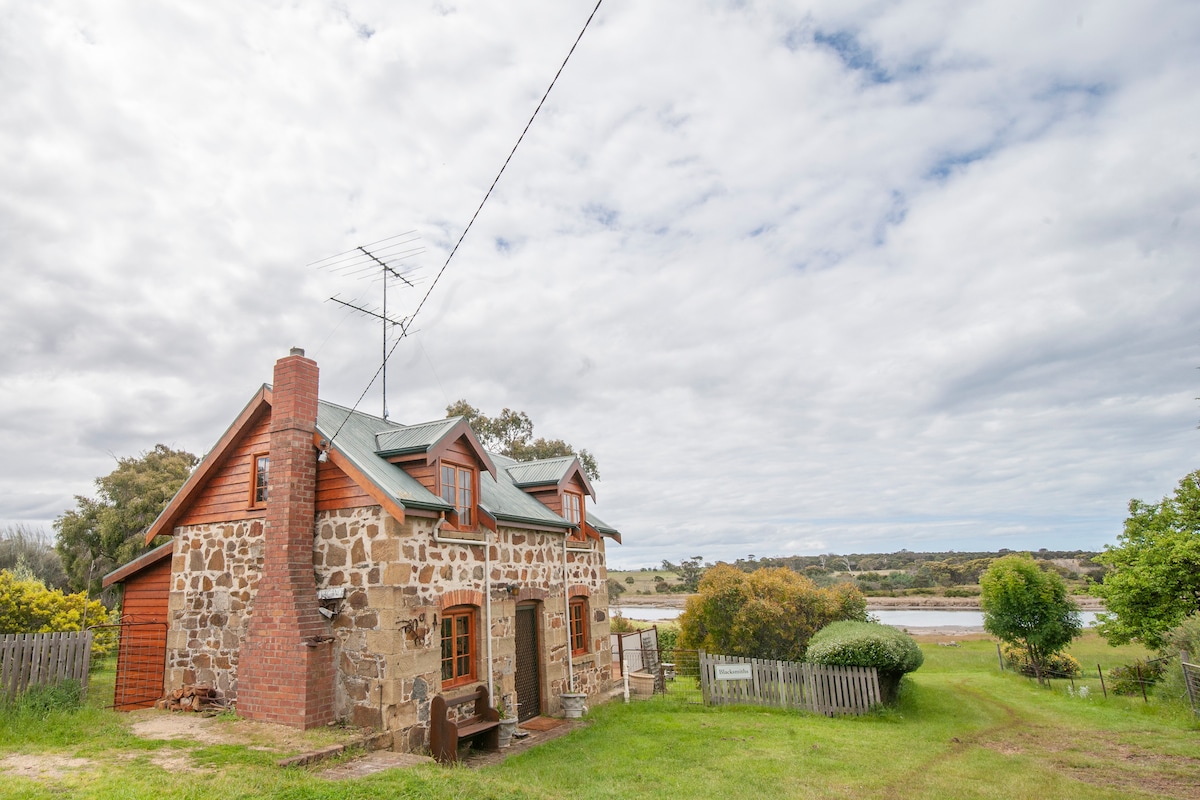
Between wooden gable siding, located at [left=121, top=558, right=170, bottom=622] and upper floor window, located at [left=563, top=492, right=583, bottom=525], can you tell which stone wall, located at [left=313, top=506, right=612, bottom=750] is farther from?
wooden gable siding, located at [left=121, top=558, right=170, bottom=622]

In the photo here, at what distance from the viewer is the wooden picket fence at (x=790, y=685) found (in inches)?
655

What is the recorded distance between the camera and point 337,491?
1177cm

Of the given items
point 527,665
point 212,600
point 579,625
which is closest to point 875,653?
point 579,625

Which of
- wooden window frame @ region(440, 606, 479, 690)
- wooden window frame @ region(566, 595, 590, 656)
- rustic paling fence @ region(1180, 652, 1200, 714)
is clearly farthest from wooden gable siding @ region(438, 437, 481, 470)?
rustic paling fence @ region(1180, 652, 1200, 714)

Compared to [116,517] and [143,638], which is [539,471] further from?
[116,517]

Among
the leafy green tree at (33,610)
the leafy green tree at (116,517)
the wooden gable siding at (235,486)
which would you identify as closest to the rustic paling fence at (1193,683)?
the wooden gable siding at (235,486)

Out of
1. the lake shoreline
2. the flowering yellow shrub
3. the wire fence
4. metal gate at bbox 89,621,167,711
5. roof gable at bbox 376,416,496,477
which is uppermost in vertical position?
roof gable at bbox 376,416,496,477

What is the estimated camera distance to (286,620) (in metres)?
10.8

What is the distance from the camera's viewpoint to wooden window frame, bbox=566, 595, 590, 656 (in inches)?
667

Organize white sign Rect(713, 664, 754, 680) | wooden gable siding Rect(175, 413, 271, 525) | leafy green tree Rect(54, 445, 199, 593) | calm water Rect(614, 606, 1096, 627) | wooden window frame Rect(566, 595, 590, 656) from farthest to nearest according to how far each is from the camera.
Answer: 1. calm water Rect(614, 606, 1096, 627)
2. leafy green tree Rect(54, 445, 199, 593)
3. white sign Rect(713, 664, 754, 680)
4. wooden window frame Rect(566, 595, 590, 656)
5. wooden gable siding Rect(175, 413, 271, 525)

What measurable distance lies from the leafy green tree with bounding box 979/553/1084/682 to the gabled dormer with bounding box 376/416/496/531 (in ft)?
75.9

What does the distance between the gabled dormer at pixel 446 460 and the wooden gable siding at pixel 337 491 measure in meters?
1.21

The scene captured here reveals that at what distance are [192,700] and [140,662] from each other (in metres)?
2.97

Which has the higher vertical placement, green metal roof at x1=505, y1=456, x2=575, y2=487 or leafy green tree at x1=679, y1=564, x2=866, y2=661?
green metal roof at x1=505, y1=456, x2=575, y2=487
